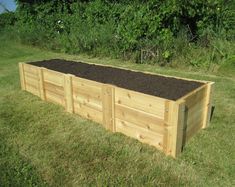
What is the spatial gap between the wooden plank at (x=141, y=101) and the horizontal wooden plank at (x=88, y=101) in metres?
0.40

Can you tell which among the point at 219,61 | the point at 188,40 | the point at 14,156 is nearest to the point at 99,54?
the point at 188,40

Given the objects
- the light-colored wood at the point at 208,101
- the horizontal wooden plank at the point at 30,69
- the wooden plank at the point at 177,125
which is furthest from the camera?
the horizontal wooden plank at the point at 30,69

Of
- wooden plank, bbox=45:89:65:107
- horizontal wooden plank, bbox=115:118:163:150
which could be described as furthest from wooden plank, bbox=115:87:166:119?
wooden plank, bbox=45:89:65:107

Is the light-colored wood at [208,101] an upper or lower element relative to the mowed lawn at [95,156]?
upper

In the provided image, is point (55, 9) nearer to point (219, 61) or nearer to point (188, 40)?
point (188, 40)

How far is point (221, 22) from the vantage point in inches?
317

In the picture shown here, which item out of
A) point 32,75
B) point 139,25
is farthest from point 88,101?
→ point 139,25

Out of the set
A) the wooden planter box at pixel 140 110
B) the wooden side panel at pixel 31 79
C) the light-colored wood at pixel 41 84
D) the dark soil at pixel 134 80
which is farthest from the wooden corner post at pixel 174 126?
the wooden side panel at pixel 31 79

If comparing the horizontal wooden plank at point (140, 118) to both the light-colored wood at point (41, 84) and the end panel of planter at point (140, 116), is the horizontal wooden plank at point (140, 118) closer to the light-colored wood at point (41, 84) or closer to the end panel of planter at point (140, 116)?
the end panel of planter at point (140, 116)

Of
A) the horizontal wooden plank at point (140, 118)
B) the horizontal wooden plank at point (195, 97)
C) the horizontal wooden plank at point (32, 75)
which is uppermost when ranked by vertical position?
the horizontal wooden plank at point (195, 97)

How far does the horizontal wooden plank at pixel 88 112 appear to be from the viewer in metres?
3.50

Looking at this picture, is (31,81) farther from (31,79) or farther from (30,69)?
(30,69)

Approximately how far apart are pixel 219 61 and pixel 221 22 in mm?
2057

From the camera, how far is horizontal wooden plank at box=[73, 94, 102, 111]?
3420 mm
